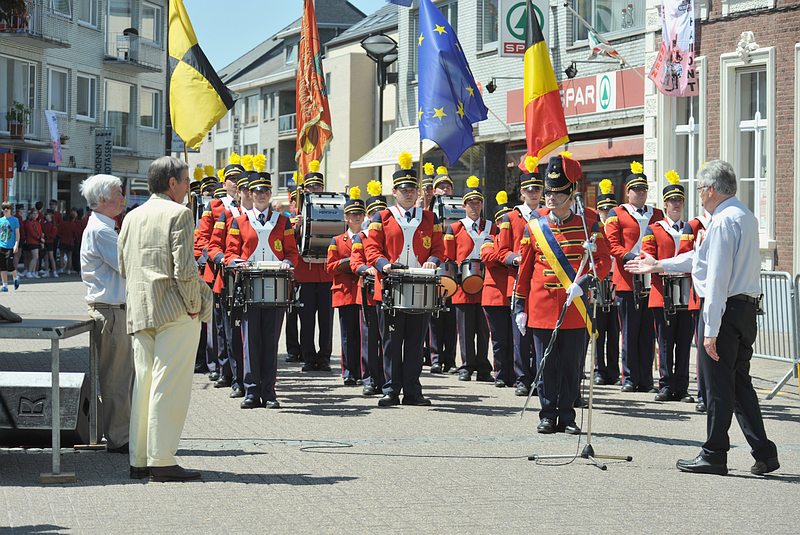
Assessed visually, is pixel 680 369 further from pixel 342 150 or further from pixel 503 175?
pixel 342 150

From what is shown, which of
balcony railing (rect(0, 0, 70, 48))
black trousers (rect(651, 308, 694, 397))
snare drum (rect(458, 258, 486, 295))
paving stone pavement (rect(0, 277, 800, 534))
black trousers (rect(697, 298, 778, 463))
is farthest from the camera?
balcony railing (rect(0, 0, 70, 48))

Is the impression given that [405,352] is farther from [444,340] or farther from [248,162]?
[444,340]

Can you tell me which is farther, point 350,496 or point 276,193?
point 276,193

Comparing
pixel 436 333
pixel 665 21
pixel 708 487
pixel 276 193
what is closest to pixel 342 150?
pixel 276 193

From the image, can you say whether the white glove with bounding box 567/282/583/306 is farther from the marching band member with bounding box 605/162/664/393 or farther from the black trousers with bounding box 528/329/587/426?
the marching band member with bounding box 605/162/664/393

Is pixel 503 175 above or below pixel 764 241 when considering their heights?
above

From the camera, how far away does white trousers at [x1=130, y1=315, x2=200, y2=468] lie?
8.30 meters

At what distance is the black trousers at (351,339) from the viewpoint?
1406cm

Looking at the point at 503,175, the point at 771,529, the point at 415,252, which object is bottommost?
the point at 771,529

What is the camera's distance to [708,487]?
8398 mm

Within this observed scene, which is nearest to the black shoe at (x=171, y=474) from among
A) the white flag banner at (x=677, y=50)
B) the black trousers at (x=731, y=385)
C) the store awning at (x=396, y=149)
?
the black trousers at (x=731, y=385)

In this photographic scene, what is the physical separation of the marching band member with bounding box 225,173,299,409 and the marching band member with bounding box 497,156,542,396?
232 cm

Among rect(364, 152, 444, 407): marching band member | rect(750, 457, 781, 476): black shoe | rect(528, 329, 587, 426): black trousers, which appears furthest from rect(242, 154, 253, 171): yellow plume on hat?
rect(750, 457, 781, 476): black shoe

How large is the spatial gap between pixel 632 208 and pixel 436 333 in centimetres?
314
